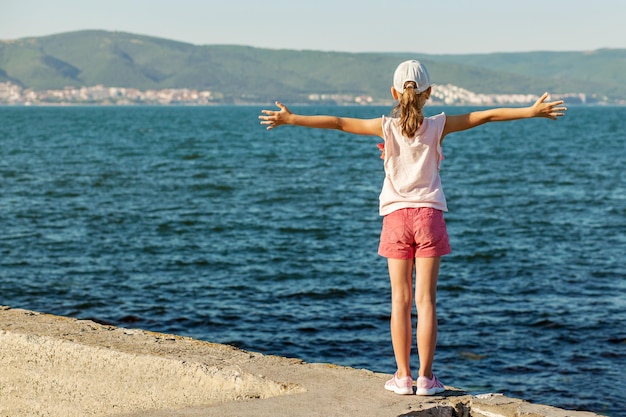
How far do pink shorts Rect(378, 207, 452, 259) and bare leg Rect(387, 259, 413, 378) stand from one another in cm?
7

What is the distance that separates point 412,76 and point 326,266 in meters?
12.7

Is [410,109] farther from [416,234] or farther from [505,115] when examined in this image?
[416,234]

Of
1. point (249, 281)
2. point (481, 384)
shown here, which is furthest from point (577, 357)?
point (249, 281)

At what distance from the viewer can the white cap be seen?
16.7 ft

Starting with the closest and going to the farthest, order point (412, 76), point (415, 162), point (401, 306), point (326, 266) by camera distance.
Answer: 1. point (412, 76)
2. point (415, 162)
3. point (401, 306)
4. point (326, 266)

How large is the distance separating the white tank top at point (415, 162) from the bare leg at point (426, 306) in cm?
36

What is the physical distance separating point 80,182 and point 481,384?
25.6 meters

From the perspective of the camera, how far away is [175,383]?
222 inches

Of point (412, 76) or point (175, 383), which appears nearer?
point (412, 76)

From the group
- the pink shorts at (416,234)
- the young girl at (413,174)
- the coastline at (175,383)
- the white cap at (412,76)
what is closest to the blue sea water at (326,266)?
the coastline at (175,383)

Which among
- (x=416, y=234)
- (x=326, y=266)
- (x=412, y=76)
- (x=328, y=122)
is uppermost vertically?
(x=412, y=76)

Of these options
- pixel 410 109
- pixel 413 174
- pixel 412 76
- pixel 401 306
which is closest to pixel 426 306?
pixel 401 306

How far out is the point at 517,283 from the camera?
15.9 meters

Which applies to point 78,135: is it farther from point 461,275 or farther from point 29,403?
point 29,403
